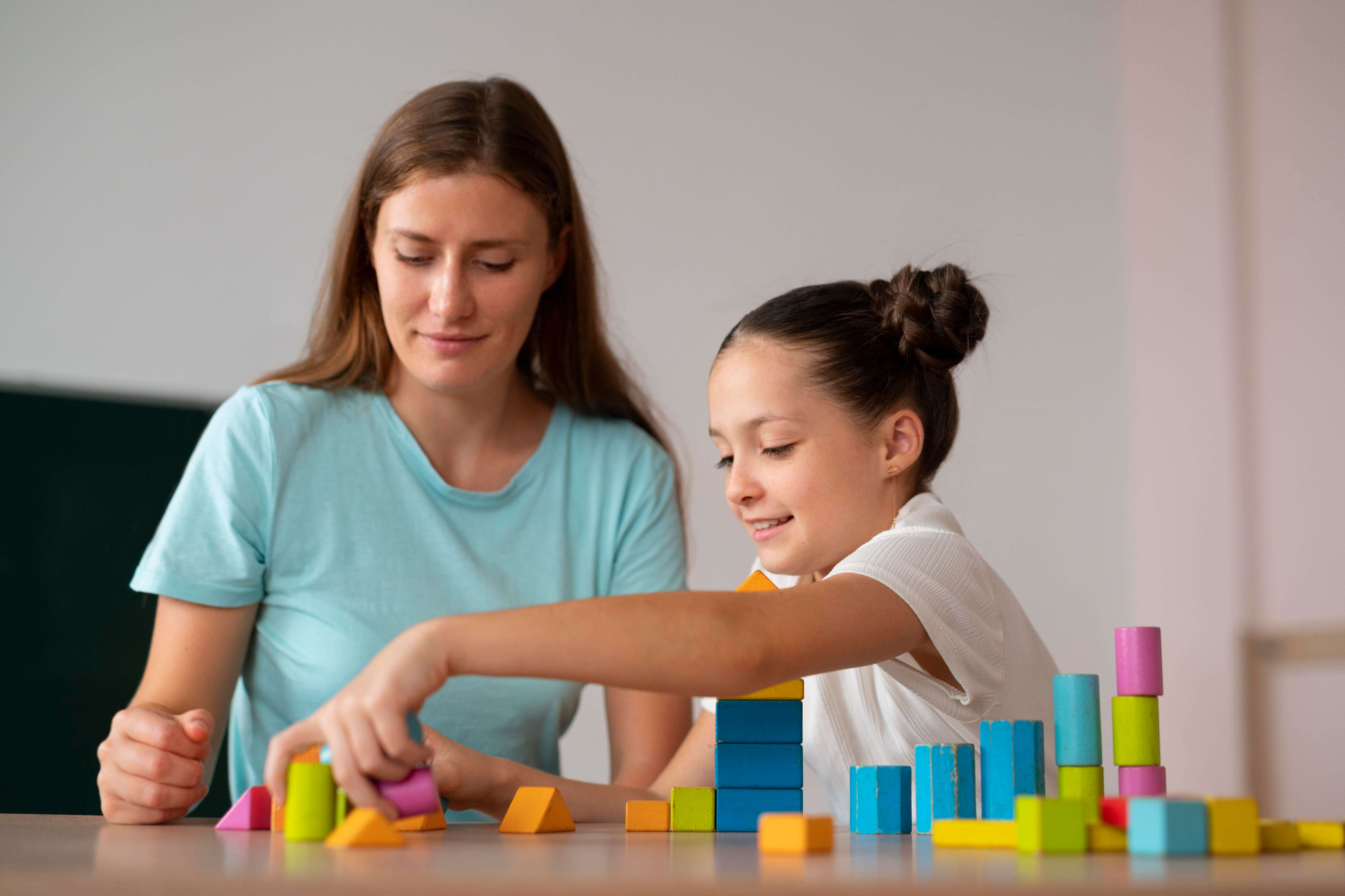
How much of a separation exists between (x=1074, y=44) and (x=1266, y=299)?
0.84 meters

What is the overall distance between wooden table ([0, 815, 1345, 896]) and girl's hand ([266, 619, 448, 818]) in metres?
0.05

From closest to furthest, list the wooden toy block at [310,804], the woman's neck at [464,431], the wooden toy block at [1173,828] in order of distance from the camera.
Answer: the wooden toy block at [1173,828]
the wooden toy block at [310,804]
the woman's neck at [464,431]

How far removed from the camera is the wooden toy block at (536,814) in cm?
86

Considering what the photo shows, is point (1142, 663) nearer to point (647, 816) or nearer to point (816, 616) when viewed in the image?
point (816, 616)

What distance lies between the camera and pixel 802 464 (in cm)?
123

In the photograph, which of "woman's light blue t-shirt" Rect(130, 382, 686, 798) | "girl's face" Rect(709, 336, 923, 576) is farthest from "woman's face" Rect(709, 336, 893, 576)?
"woman's light blue t-shirt" Rect(130, 382, 686, 798)

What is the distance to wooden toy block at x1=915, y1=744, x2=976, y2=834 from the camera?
83 cm

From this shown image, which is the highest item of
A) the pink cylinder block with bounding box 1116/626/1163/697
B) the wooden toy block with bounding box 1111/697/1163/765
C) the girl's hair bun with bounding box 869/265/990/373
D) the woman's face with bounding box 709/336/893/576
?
the girl's hair bun with bounding box 869/265/990/373

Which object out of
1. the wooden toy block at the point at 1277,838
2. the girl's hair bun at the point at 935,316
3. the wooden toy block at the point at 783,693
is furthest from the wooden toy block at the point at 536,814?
the girl's hair bun at the point at 935,316

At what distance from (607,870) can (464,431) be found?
1096mm

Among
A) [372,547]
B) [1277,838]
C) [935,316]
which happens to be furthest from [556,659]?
[372,547]

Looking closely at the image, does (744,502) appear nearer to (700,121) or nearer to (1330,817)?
(700,121)

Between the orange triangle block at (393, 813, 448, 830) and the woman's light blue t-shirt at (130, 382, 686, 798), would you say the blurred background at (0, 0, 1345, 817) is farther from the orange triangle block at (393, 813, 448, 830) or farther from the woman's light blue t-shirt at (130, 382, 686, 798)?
the orange triangle block at (393, 813, 448, 830)

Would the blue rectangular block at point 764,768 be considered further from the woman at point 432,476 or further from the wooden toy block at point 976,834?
the woman at point 432,476
